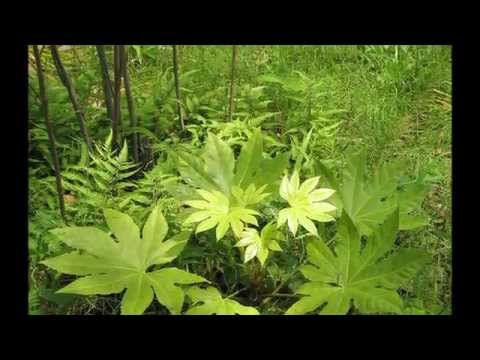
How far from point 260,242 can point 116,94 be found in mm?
703

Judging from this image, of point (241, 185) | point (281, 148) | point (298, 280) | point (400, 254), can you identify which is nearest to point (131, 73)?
point (281, 148)

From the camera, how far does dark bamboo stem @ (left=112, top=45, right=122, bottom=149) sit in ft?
6.22

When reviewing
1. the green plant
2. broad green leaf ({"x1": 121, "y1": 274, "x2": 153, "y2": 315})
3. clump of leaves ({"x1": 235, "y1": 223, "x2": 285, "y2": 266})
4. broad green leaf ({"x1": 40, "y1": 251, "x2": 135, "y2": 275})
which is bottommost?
broad green leaf ({"x1": 121, "y1": 274, "x2": 153, "y2": 315})

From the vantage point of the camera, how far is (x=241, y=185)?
5.80 feet

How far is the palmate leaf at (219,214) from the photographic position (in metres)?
1.56

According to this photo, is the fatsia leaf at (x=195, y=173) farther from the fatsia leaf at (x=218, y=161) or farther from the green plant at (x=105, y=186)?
the green plant at (x=105, y=186)

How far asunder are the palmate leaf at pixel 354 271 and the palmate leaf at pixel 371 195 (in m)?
0.18

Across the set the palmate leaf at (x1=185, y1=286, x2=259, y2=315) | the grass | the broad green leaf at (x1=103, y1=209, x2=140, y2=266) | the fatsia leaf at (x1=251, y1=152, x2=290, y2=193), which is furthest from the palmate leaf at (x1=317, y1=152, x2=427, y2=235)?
the broad green leaf at (x1=103, y1=209, x2=140, y2=266)

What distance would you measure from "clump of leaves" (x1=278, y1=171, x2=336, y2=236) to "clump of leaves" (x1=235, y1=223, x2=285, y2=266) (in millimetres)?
64

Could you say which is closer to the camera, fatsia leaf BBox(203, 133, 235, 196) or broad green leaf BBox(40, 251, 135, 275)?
broad green leaf BBox(40, 251, 135, 275)

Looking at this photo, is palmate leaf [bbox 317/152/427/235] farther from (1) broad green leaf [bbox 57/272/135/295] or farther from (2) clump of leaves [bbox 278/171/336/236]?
(1) broad green leaf [bbox 57/272/135/295]

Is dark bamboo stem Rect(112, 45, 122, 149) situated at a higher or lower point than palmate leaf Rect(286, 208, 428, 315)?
higher

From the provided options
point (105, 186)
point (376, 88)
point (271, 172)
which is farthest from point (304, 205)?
point (376, 88)

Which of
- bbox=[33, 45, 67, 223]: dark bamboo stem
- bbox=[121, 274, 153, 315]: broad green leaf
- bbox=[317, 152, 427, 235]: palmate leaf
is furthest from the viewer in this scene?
bbox=[317, 152, 427, 235]: palmate leaf
